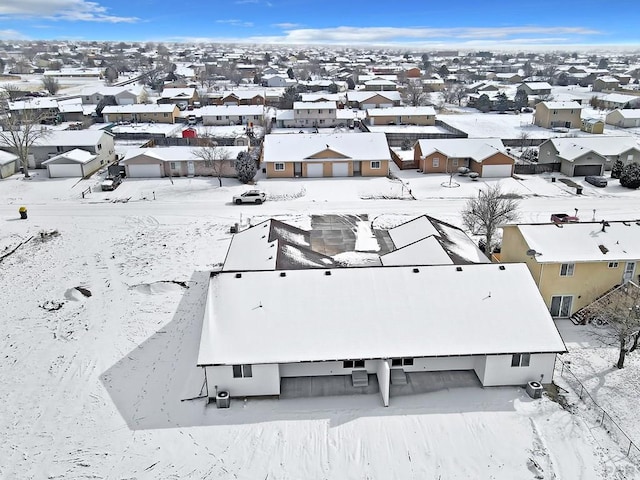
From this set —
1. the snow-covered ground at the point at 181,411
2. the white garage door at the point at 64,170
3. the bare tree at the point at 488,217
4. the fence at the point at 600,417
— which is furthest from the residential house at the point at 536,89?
the fence at the point at 600,417

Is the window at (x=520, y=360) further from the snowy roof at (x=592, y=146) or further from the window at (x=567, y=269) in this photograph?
the snowy roof at (x=592, y=146)

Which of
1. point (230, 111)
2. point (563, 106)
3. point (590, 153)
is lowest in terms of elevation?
point (590, 153)

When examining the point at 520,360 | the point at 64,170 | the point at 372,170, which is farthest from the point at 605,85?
the point at 520,360

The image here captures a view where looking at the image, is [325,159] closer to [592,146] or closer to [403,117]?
[592,146]

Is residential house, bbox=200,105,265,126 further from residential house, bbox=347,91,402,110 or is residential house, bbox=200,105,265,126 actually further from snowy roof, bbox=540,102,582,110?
snowy roof, bbox=540,102,582,110

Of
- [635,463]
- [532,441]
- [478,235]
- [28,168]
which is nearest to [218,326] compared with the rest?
[532,441]

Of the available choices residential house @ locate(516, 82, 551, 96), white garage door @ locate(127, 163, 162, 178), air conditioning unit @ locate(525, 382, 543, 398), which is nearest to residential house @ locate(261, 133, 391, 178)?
white garage door @ locate(127, 163, 162, 178)

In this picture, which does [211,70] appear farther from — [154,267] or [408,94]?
[154,267]

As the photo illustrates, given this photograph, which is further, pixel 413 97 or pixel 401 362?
pixel 413 97
